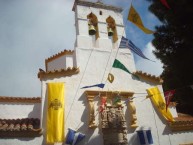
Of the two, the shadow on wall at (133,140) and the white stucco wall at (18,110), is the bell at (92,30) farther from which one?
the shadow on wall at (133,140)

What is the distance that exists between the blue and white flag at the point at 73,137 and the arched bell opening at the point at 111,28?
5.98 meters

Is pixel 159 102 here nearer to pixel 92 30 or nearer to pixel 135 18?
pixel 135 18

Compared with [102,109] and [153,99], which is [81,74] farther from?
[153,99]

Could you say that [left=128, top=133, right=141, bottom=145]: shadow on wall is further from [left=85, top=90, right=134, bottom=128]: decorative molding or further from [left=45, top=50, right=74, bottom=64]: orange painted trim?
[left=45, top=50, right=74, bottom=64]: orange painted trim

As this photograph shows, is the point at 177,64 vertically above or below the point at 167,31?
below

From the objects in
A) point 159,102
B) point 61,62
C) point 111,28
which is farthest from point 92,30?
point 159,102

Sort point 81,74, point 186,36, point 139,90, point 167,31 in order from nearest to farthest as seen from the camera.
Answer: point 186,36, point 167,31, point 81,74, point 139,90

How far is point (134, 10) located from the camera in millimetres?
10836

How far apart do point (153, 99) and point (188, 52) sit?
A: 11.9 feet

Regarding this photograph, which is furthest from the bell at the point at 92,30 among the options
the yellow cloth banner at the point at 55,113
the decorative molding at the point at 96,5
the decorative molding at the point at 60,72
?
the yellow cloth banner at the point at 55,113

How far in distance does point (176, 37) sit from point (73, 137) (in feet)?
20.2

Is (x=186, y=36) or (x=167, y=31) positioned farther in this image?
(x=167, y=31)

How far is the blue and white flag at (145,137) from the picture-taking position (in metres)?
11.2

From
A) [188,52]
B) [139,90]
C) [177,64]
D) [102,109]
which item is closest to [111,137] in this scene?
[102,109]
